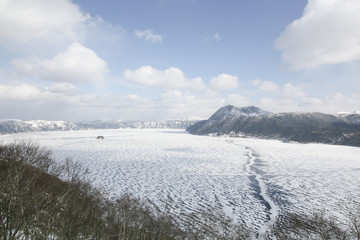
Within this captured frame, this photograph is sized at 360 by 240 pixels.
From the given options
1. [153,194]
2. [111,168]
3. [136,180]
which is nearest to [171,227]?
[153,194]

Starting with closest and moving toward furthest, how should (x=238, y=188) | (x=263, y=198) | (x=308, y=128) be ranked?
(x=263, y=198) → (x=238, y=188) → (x=308, y=128)

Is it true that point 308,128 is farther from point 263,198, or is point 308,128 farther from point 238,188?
point 263,198

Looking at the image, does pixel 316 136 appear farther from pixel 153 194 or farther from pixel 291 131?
pixel 153 194

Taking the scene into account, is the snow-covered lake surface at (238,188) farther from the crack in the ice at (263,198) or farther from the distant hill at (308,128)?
the distant hill at (308,128)

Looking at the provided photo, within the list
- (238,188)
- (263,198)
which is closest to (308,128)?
(238,188)

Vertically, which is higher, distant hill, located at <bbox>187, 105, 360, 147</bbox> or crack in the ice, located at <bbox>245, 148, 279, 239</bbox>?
distant hill, located at <bbox>187, 105, 360, 147</bbox>

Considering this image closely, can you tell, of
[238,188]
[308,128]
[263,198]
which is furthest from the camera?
[308,128]

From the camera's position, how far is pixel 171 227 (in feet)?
50.9

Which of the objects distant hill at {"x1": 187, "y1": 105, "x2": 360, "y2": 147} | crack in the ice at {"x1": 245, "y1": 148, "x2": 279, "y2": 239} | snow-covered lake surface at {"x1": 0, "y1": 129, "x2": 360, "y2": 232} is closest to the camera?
crack in the ice at {"x1": 245, "y1": 148, "x2": 279, "y2": 239}

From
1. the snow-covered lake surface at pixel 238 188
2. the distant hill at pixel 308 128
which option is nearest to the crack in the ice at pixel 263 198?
the snow-covered lake surface at pixel 238 188

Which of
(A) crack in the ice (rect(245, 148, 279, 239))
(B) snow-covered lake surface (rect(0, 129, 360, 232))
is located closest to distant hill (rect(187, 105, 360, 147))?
(B) snow-covered lake surface (rect(0, 129, 360, 232))

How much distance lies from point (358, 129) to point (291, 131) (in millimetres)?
40433

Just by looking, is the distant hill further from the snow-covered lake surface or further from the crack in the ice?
the crack in the ice

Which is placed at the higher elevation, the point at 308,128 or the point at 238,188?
the point at 308,128
